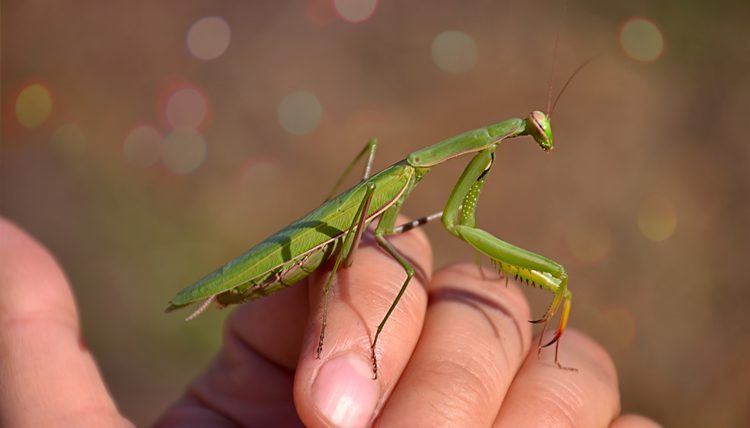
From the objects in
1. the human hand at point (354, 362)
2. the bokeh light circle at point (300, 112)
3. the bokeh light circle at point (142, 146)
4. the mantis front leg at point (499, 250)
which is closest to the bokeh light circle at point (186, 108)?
the bokeh light circle at point (142, 146)

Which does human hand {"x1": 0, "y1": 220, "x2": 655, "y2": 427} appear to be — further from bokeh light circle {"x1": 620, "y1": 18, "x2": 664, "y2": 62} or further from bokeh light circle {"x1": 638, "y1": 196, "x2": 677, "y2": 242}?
bokeh light circle {"x1": 620, "y1": 18, "x2": 664, "y2": 62}

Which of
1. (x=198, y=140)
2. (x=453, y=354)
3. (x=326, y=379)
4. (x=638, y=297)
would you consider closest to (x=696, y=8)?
(x=638, y=297)

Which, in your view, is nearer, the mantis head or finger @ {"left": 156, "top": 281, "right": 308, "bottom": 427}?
the mantis head

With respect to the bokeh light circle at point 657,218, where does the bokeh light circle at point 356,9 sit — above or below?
above

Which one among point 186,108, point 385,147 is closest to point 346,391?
point 385,147

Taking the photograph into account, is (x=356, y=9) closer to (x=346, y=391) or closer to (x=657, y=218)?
(x=657, y=218)

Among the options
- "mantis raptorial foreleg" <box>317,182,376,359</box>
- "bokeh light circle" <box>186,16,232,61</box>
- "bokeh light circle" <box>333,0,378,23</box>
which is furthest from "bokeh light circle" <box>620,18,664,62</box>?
"mantis raptorial foreleg" <box>317,182,376,359</box>

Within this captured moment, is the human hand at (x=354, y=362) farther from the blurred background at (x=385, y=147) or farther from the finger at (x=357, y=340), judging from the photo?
the blurred background at (x=385, y=147)
